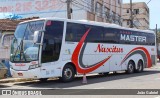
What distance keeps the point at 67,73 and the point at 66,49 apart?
124 centimetres

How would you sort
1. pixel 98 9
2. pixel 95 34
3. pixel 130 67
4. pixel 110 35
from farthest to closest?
pixel 98 9, pixel 130 67, pixel 110 35, pixel 95 34

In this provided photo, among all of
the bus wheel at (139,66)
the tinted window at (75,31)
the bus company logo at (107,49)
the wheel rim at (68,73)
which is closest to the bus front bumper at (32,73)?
the wheel rim at (68,73)

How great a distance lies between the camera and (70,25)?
17.9 m

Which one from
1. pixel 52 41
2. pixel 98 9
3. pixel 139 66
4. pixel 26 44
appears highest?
pixel 98 9

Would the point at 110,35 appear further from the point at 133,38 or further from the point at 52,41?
the point at 52,41

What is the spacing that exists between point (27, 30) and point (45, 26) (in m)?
1.07

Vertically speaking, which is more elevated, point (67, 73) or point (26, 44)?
point (26, 44)

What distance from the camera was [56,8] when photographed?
1634 inches

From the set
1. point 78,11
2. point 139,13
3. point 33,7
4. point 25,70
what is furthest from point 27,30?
point 139,13

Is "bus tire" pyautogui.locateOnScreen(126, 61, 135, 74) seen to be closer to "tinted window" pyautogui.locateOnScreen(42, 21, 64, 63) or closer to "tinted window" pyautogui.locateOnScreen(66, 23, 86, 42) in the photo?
"tinted window" pyautogui.locateOnScreen(66, 23, 86, 42)

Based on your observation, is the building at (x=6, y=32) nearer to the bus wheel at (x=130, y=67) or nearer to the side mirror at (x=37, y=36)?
the side mirror at (x=37, y=36)

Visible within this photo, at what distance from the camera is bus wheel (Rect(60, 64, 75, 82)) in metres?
17.3

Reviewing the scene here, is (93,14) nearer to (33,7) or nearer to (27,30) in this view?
→ (33,7)

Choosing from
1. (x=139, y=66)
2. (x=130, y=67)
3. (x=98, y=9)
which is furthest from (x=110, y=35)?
(x=98, y=9)
